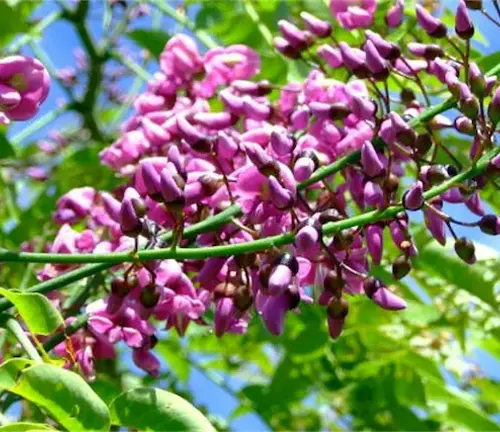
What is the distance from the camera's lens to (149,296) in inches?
57.7

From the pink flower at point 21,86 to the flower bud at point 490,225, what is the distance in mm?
547

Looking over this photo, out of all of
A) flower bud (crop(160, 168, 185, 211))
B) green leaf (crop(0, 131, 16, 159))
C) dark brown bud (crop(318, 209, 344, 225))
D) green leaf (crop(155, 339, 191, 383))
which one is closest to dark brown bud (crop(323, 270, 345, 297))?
dark brown bud (crop(318, 209, 344, 225))

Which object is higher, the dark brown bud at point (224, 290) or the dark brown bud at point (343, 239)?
the dark brown bud at point (343, 239)

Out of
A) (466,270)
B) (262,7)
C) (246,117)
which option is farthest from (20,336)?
(262,7)

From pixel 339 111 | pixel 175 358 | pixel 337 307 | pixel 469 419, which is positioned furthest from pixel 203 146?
pixel 175 358

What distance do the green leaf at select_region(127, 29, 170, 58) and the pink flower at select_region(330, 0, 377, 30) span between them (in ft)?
2.66

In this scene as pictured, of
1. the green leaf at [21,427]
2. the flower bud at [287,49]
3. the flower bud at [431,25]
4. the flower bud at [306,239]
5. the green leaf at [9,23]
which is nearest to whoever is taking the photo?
the green leaf at [21,427]

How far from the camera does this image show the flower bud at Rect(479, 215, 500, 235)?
133 centimetres

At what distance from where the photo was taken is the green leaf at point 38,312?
1266 mm

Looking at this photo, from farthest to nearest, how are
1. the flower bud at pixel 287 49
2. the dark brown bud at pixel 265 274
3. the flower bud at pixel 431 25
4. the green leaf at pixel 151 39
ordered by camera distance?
the green leaf at pixel 151 39 → the flower bud at pixel 287 49 → the flower bud at pixel 431 25 → the dark brown bud at pixel 265 274

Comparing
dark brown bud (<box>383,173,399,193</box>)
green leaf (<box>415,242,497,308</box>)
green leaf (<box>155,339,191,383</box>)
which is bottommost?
green leaf (<box>155,339,191,383</box>)

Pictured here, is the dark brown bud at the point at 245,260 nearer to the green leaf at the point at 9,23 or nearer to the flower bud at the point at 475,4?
the flower bud at the point at 475,4

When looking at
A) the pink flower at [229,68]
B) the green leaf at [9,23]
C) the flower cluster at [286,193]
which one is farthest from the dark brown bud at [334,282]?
the green leaf at [9,23]

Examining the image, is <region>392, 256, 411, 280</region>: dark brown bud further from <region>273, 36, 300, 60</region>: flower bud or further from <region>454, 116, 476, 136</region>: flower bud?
<region>273, 36, 300, 60</region>: flower bud
